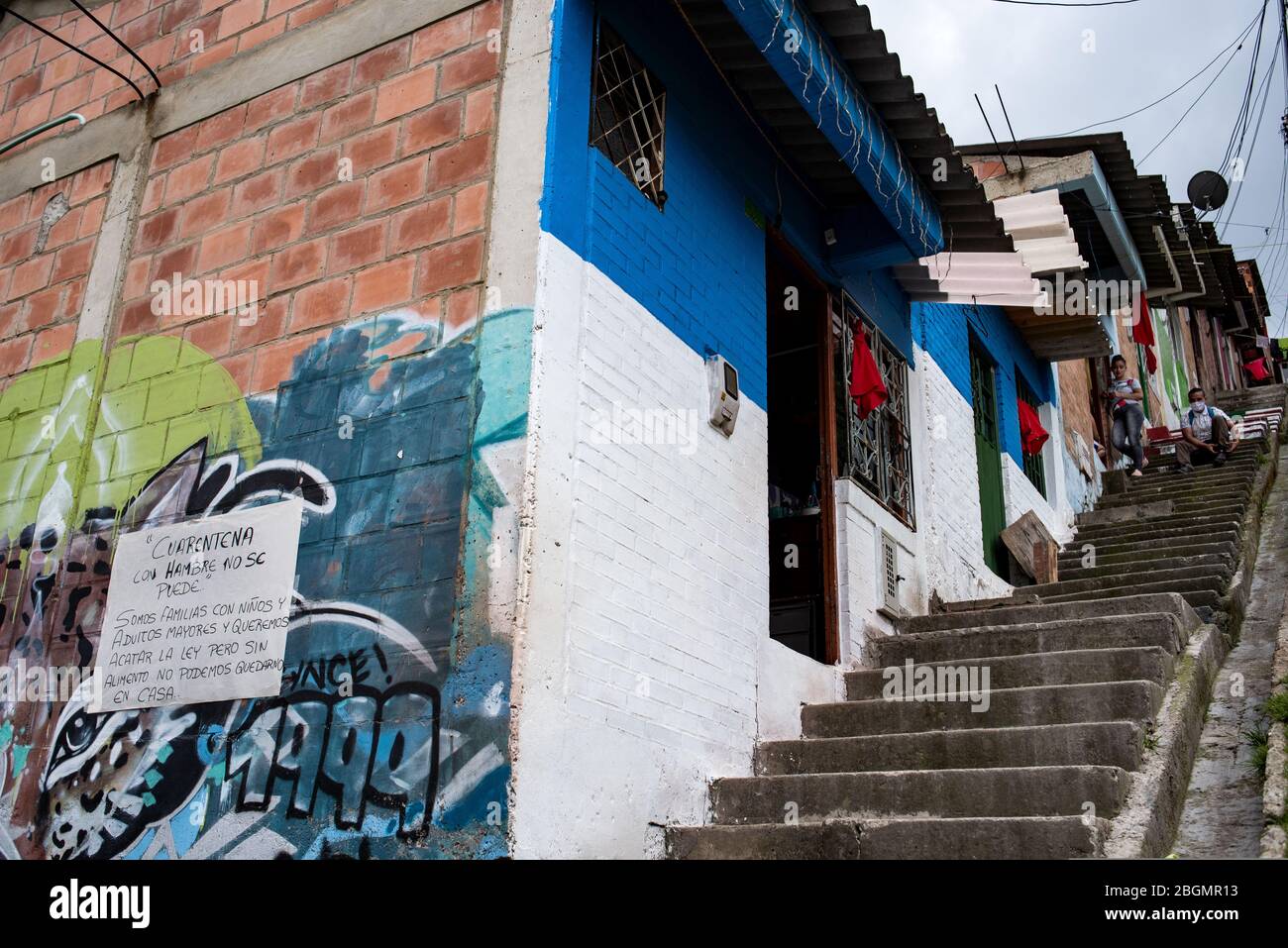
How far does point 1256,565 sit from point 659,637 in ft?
18.5

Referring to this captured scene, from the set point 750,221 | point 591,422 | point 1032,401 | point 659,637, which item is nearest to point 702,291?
point 750,221

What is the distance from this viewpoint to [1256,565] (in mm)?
8852

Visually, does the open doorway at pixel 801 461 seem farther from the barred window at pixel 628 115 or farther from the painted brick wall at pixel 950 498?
the barred window at pixel 628 115

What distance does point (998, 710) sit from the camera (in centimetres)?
595

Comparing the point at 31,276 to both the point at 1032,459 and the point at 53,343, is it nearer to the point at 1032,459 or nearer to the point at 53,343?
→ the point at 53,343

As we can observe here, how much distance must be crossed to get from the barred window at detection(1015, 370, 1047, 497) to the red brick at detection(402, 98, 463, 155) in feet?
29.9

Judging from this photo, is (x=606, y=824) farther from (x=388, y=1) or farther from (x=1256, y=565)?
(x=1256, y=565)

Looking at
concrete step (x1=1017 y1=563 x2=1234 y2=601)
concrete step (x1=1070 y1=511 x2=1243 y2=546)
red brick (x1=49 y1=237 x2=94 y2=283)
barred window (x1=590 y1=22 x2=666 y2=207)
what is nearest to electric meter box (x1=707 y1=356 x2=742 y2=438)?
barred window (x1=590 y1=22 x2=666 y2=207)

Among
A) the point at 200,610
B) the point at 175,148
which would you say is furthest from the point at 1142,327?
the point at 200,610

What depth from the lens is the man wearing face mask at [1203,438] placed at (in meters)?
14.0

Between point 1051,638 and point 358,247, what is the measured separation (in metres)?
4.34

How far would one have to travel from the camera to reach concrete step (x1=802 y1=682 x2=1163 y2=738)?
546cm

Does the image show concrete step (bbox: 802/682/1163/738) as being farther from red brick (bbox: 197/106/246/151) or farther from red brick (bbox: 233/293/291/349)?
red brick (bbox: 197/106/246/151)

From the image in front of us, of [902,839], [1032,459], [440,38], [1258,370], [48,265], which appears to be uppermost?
[1258,370]
